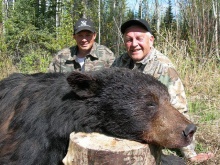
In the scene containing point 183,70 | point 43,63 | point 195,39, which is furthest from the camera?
point 43,63

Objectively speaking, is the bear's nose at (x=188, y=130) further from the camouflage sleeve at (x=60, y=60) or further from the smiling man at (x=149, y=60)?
the camouflage sleeve at (x=60, y=60)

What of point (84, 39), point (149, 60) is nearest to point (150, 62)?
point (149, 60)

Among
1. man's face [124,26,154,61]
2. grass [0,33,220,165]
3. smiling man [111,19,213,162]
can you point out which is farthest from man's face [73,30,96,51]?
grass [0,33,220,165]

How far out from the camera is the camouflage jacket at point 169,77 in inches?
145

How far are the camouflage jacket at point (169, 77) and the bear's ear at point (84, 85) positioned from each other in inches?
59.9

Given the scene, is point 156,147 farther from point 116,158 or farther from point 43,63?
point 43,63

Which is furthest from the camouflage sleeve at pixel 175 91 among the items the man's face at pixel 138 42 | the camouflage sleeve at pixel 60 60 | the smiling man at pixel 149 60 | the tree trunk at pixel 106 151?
the camouflage sleeve at pixel 60 60

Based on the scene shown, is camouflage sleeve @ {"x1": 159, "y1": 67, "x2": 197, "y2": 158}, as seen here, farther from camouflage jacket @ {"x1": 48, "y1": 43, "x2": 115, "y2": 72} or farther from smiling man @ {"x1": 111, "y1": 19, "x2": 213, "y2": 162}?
camouflage jacket @ {"x1": 48, "y1": 43, "x2": 115, "y2": 72}

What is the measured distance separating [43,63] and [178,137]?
21.9 feet

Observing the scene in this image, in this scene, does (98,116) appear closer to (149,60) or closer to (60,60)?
(149,60)

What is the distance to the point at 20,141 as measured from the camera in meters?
2.57

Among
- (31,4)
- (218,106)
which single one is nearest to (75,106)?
(218,106)

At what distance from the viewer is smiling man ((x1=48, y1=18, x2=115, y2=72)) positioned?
516 centimetres

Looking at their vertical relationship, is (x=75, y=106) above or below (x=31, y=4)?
below
